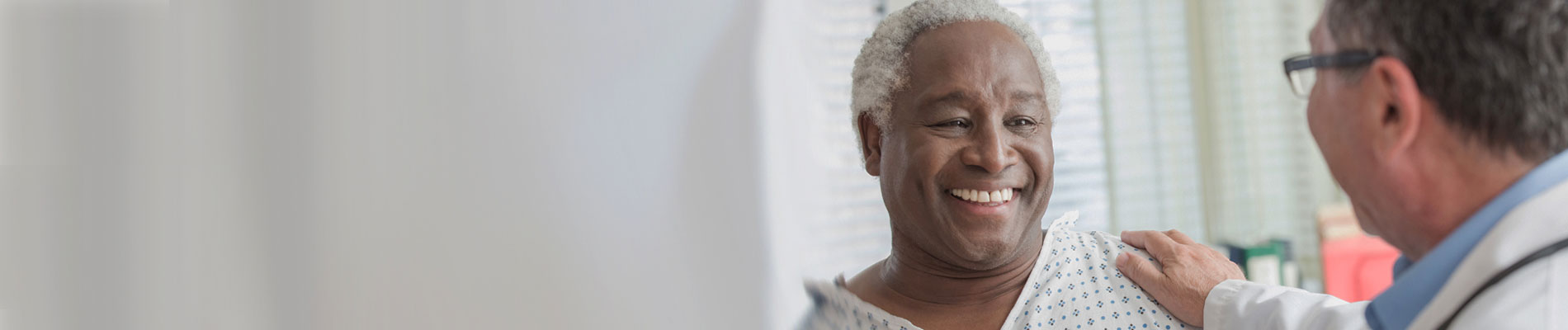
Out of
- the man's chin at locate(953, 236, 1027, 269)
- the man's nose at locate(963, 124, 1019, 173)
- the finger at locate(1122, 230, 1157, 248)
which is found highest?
the man's nose at locate(963, 124, 1019, 173)

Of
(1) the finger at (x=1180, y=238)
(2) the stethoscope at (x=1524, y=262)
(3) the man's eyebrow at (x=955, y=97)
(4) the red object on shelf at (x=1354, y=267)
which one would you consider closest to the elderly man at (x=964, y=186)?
(3) the man's eyebrow at (x=955, y=97)

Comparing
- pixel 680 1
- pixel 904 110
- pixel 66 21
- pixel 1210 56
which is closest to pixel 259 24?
pixel 66 21

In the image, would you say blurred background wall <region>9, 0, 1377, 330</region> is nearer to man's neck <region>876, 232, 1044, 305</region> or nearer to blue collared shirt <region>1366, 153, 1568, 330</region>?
man's neck <region>876, 232, 1044, 305</region>

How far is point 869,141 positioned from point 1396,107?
1.39 feet

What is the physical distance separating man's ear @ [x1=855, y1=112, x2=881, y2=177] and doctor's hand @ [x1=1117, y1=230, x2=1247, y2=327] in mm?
267

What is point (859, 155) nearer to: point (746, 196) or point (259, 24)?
point (746, 196)

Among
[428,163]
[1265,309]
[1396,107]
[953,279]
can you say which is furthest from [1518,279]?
[428,163]

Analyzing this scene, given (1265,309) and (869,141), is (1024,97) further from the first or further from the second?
(1265,309)

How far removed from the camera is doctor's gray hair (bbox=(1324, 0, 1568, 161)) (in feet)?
2.13

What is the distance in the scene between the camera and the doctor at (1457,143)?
0.64m

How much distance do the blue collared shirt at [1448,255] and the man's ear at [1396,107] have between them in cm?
6

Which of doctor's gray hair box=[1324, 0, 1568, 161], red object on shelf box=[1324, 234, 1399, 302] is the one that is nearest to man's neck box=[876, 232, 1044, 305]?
doctor's gray hair box=[1324, 0, 1568, 161]

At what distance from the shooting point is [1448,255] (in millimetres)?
693

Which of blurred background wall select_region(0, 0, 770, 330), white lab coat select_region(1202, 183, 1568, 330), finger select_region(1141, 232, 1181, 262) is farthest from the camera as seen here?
finger select_region(1141, 232, 1181, 262)
